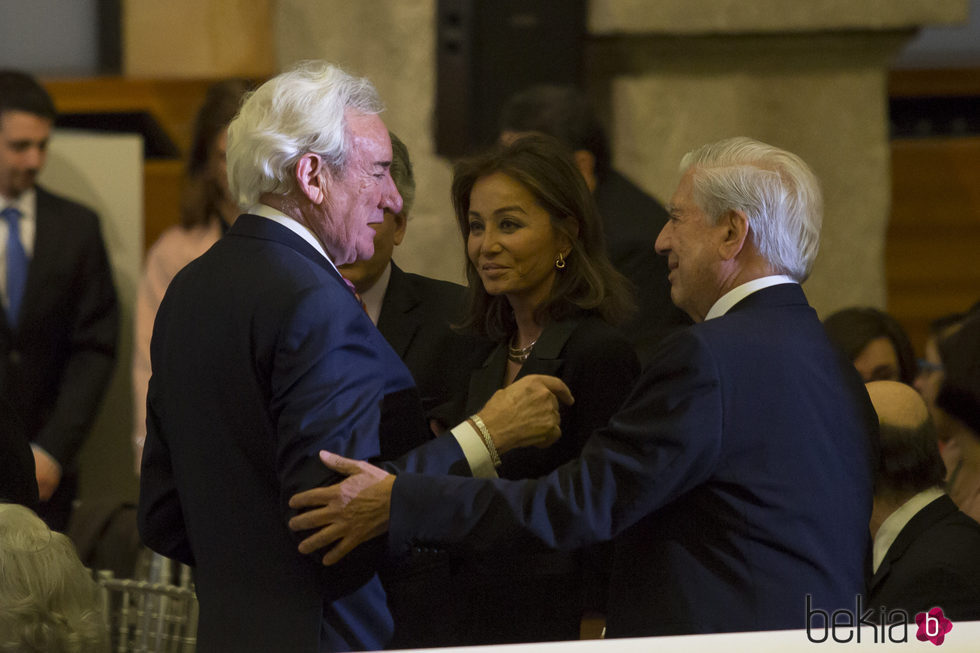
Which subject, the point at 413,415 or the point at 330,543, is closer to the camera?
the point at 330,543

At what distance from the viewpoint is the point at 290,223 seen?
185cm

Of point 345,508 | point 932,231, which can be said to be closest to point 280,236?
point 345,508

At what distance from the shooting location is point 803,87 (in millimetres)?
4805

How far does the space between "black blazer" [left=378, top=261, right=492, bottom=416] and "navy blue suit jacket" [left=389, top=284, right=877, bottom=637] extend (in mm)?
609

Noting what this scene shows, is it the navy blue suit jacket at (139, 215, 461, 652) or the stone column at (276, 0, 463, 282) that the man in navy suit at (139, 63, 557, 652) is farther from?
the stone column at (276, 0, 463, 282)

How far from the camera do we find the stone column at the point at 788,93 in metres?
4.66

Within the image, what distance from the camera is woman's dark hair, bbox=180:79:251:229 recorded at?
3.95 meters

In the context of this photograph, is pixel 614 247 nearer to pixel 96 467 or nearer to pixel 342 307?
pixel 342 307

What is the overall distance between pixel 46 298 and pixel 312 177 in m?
2.46

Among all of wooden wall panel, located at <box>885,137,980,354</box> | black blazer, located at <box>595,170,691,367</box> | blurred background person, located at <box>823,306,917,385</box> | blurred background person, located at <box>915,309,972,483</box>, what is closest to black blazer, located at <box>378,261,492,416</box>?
black blazer, located at <box>595,170,691,367</box>

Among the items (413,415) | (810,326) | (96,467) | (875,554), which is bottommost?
(96,467)

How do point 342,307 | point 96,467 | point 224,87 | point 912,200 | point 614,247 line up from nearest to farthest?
point 342,307 → point 614,247 → point 224,87 → point 96,467 → point 912,200

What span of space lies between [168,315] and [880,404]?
1264 mm

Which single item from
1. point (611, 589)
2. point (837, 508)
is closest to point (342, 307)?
point (611, 589)
